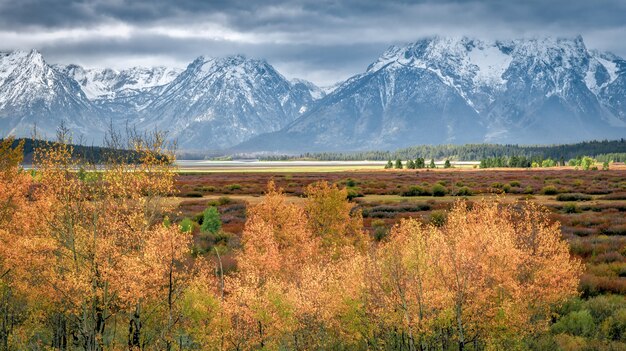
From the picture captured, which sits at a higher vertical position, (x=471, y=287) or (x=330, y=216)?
(x=330, y=216)

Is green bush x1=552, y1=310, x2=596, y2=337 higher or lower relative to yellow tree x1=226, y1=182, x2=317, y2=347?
lower

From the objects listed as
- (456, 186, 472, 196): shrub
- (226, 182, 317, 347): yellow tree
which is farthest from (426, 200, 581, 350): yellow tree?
(456, 186, 472, 196): shrub

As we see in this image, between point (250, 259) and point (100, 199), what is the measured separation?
896 centimetres

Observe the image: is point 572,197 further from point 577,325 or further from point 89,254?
point 89,254

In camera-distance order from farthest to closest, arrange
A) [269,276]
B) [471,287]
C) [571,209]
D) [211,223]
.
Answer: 1. [571,209]
2. [211,223]
3. [269,276]
4. [471,287]

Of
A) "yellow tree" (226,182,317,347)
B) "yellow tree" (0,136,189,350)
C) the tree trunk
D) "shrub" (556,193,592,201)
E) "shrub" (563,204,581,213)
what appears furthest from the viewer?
"shrub" (556,193,592,201)

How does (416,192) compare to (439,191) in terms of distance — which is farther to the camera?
(416,192)

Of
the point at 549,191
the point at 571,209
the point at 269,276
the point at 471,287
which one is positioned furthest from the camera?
the point at 549,191

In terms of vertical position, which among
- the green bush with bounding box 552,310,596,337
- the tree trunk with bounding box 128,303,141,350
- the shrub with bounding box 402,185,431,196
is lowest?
the green bush with bounding box 552,310,596,337

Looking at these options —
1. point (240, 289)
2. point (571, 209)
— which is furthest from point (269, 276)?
point (571, 209)

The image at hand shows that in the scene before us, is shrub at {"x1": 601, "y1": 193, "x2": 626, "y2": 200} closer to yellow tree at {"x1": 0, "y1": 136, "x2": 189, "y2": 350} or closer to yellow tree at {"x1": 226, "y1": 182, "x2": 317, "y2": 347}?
yellow tree at {"x1": 226, "y1": 182, "x2": 317, "y2": 347}

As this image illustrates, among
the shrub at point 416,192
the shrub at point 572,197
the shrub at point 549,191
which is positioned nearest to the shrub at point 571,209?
the shrub at point 572,197

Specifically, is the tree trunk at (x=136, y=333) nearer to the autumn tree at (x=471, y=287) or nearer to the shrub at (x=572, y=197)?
the autumn tree at (x=471, y=287)

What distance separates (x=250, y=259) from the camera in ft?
100
